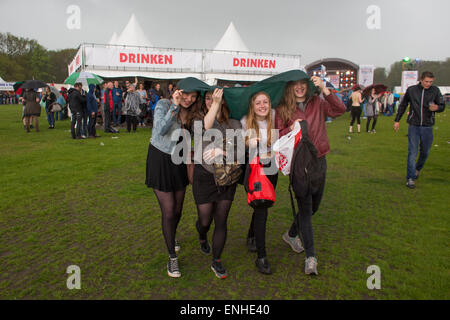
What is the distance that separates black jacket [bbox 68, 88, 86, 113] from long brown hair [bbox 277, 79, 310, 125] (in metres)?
10.3

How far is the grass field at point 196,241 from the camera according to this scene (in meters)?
3.07

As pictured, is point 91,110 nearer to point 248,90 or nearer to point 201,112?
point 201,112

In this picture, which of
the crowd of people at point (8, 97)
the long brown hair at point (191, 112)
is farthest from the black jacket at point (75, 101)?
the crowd of people at point (8, 97)

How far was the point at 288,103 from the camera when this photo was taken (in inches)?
132

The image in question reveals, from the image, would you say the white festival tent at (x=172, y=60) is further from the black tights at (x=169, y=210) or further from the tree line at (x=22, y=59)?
the tree line at (x=22, y=59)

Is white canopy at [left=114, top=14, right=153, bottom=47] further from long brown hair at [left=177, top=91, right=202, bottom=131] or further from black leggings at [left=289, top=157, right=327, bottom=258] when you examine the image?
black leggings at [left=289, top=157, right=327, bottom=258]

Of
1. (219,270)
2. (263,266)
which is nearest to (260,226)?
(263,266)

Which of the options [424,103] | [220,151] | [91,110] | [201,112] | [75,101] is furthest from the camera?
[91,110]

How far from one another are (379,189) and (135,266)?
16.0ft

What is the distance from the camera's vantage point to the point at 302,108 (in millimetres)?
3393

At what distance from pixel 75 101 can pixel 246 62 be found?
12.9 metres

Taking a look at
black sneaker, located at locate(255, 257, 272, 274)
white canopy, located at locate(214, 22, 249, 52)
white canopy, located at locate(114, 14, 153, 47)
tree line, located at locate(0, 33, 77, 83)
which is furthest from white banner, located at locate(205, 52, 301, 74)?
tree line, located at locate(0, 33, 77, 83)

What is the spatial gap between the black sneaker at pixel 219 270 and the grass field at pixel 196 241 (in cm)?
5

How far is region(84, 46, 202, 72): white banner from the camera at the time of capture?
18891 mm
